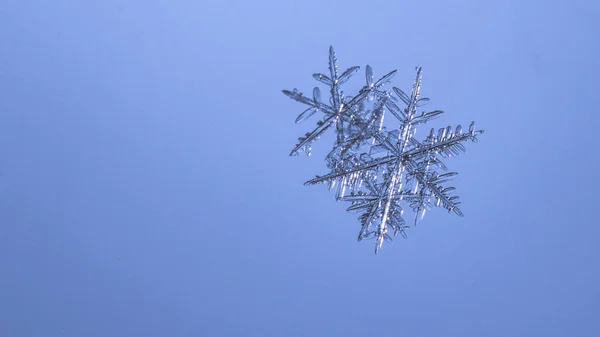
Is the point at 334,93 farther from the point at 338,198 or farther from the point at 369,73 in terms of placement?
the point at 338,198

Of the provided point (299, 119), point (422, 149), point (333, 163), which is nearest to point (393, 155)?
point (422, 149)

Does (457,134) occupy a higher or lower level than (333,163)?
higher

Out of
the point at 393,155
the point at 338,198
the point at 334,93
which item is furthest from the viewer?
the point at 338,198

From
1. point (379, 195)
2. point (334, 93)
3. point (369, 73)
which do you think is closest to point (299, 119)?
point (334, 93)

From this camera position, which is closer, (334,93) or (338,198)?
(334,93)

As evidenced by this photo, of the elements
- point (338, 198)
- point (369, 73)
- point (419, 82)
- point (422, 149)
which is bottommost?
point (338, 198)

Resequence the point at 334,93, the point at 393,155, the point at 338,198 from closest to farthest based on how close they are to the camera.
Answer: the point at 334,93
the point at 393,155
the point at 338,198
